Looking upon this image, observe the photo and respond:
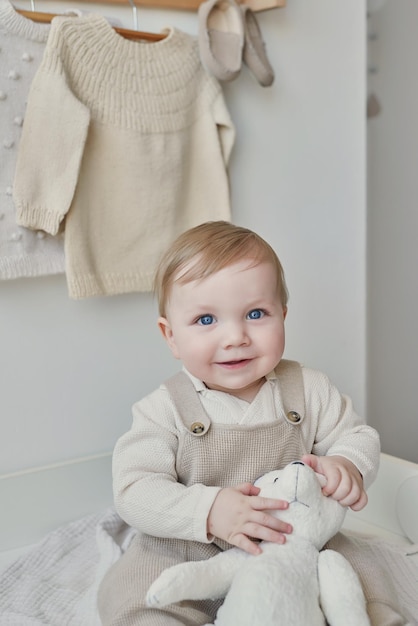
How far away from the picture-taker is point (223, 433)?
996mm

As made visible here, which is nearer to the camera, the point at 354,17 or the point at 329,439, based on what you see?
the point at 329,439

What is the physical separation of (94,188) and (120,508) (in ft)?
1.90

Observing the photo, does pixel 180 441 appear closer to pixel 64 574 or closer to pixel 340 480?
pixel 340 480

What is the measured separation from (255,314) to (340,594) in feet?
1.20

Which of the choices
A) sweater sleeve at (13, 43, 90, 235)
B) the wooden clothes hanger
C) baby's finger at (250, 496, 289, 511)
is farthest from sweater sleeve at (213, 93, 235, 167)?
baby's finger at (250, 496, 289, 511)

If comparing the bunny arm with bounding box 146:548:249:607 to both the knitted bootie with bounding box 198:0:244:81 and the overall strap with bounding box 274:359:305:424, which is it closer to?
the overall strap with bounding box 274:359:305:424

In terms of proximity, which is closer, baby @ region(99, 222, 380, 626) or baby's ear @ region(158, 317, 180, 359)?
baby @ region(99, 222, 380, 626)

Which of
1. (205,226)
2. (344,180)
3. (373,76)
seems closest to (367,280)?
(344,180)

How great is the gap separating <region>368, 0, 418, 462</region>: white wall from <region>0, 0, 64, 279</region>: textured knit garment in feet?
2.91

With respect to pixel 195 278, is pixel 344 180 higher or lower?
lower

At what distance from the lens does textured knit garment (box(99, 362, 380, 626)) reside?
924 mm

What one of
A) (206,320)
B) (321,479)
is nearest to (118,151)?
(206,320)

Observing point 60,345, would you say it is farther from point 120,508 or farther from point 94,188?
point 120,508

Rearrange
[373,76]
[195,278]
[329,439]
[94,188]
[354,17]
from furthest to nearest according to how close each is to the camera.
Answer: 1. [373,76]
2. [354,17]
3. [94,188]
4. [329,439]
5. [195,278]
